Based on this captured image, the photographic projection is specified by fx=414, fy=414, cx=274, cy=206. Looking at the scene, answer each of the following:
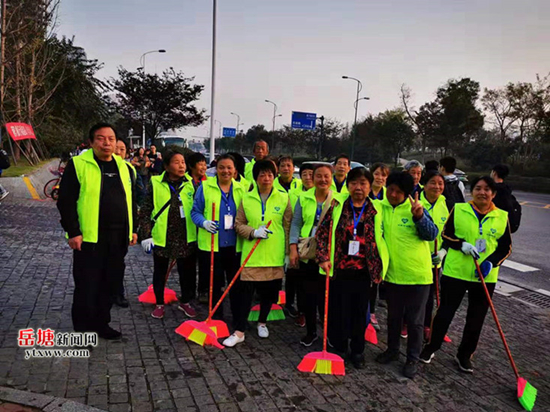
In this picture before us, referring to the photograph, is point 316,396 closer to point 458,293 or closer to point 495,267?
point 458,293

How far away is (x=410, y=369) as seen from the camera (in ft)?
11.7

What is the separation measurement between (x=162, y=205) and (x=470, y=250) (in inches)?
119

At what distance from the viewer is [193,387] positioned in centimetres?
314

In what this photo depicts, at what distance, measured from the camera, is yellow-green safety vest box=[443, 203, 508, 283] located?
3.62m

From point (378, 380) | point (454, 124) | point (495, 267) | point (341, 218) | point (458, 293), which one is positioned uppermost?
point (454, 124)

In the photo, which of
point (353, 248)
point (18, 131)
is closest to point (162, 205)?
point (353, 248)

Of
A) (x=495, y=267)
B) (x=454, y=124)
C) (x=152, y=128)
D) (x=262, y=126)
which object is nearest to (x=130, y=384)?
(x=495, y=267)

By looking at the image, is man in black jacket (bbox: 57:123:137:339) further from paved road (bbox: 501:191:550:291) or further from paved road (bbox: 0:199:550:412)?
paved road (bbox: 501:191:550:291)

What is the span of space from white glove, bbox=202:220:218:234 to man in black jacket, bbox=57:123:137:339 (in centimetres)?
69

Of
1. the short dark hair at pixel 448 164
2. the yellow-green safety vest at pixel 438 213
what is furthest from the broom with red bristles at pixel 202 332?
the short dark hair at pixel 448 164

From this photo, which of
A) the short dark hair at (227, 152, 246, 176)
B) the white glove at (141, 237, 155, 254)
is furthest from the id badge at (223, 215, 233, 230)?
the short dark hair at (227, 152, 246, 176)

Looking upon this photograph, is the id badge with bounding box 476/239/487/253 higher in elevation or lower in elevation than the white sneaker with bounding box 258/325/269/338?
higher

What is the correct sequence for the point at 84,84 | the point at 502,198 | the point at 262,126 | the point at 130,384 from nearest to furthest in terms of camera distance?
the point at 130,384
the point at 502,198
the point at 84,84
the point at 262,126

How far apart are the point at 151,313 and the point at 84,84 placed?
29.3 meters
